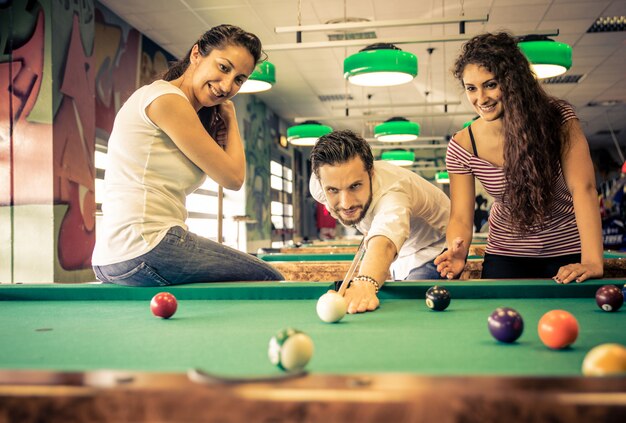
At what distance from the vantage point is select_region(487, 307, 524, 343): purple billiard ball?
47.2 inches

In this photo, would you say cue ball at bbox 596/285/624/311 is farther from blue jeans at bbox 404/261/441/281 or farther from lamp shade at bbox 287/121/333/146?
lamp shade at bbox 287/121/333/146

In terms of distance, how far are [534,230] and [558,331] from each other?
4.89 feet

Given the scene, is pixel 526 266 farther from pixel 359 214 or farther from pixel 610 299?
pixel 610 299

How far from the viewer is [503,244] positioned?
8.80 feet

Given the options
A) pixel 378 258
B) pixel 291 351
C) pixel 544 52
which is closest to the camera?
pixel 291 351

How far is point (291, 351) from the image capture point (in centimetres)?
96

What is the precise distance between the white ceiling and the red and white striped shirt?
7.51 feet

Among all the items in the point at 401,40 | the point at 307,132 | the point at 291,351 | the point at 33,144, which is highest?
the point at 401,40

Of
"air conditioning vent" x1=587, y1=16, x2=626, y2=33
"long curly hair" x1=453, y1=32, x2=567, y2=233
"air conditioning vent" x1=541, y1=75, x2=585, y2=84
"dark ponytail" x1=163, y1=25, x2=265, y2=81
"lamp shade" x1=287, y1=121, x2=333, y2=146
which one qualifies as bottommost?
"long curly hair" x1=453, y1=32, x2=567, y2=233

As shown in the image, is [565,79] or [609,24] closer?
[609,24]

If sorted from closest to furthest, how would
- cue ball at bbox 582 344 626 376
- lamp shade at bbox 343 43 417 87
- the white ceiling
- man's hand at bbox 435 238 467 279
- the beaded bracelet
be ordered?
cue ball at bbox 582 344 626 376, the beaded bracelet, man's hand at bbox 435 238 467 279, lamp shade at bbox 343 43 417 87, the white ceiling

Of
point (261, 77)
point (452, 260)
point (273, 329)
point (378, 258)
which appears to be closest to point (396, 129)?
point (261, 77)

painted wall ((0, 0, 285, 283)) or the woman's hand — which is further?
painted wall ((0, 0, 285, 283))

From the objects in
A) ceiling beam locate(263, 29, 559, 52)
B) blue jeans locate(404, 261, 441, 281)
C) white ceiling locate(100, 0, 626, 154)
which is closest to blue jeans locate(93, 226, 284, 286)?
Answer: blue jeans locate(404, 261, 441, 281)
